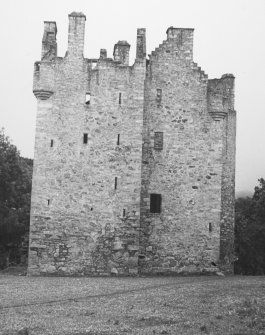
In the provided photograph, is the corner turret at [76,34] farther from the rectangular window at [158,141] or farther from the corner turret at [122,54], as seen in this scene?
the rectangular window at [158,141]

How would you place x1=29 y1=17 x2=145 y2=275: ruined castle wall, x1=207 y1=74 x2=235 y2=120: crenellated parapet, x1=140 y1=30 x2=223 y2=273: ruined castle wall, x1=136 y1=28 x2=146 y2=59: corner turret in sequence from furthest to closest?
1. x1=207 y1=74 x2=235 y2=120: crenellated parapet
2. x1=136 y1=28 x2=146 y2=59: corner turret
3. x1=140 y1=30 x2=223 y2=273: ruined castle wall
4. x1=29 y1=17 x2=145 y2=275: ruined castle wall

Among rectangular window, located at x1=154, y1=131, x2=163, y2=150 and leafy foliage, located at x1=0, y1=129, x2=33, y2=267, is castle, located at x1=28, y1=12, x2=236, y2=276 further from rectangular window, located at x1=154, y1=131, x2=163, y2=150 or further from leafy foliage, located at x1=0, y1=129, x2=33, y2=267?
leafy foliage, located at x1=0, y1=129, x2=33, y2=267

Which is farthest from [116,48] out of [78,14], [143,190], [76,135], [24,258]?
[24,258]

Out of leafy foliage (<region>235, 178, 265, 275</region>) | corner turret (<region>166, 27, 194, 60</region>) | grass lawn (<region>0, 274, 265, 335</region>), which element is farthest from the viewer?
leafy foliage (<region>235, 178, 265, 275</region>)

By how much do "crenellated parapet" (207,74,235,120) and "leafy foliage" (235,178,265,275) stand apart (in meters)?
20.8

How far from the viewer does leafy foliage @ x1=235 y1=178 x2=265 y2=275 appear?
54.9m

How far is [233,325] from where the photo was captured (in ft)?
50.4

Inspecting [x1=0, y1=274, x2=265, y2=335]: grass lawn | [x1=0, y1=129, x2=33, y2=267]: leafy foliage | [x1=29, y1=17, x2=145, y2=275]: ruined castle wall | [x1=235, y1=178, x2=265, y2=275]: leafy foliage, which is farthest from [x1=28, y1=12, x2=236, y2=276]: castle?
[x1=235, y1=178, x2=265, y2=275]: leafy foliage

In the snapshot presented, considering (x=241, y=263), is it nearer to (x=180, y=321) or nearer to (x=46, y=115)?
(x=46, y=115)

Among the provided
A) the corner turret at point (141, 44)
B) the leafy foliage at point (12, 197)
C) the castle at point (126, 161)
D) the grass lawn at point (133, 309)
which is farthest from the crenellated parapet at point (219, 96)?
the leafy foliage at point (12, 197)

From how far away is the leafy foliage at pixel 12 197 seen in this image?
152 feet

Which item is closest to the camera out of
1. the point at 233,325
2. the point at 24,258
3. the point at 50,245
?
the point at 233,325

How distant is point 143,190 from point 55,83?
7.91 metres

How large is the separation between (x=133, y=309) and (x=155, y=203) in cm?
1719
